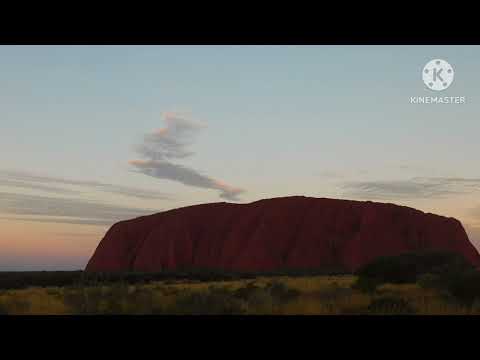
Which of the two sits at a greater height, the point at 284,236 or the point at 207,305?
the point at 284,236

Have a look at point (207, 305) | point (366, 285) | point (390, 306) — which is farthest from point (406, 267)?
point (207, 305)

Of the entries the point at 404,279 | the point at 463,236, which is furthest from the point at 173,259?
the point at 404,279

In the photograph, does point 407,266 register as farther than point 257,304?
Yes

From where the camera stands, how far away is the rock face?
41.5 metres

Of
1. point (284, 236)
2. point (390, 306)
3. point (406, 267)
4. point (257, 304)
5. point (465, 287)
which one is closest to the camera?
point (390, 306)

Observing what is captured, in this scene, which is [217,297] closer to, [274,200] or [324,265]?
[324,265]

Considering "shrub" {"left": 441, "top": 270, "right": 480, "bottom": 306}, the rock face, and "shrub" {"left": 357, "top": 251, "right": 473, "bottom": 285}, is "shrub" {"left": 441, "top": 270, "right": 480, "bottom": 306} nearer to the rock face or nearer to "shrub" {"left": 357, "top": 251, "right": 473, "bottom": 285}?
"shrub" {"left": 357, "top": 251, "right": 473, "bottom": 285}

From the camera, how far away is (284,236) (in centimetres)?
4388

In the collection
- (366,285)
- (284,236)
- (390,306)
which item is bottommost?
(390,306)

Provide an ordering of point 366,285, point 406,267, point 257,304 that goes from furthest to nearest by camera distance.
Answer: point 406,267 → point 366,285 → point 257,304

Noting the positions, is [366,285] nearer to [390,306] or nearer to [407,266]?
[407,266]
